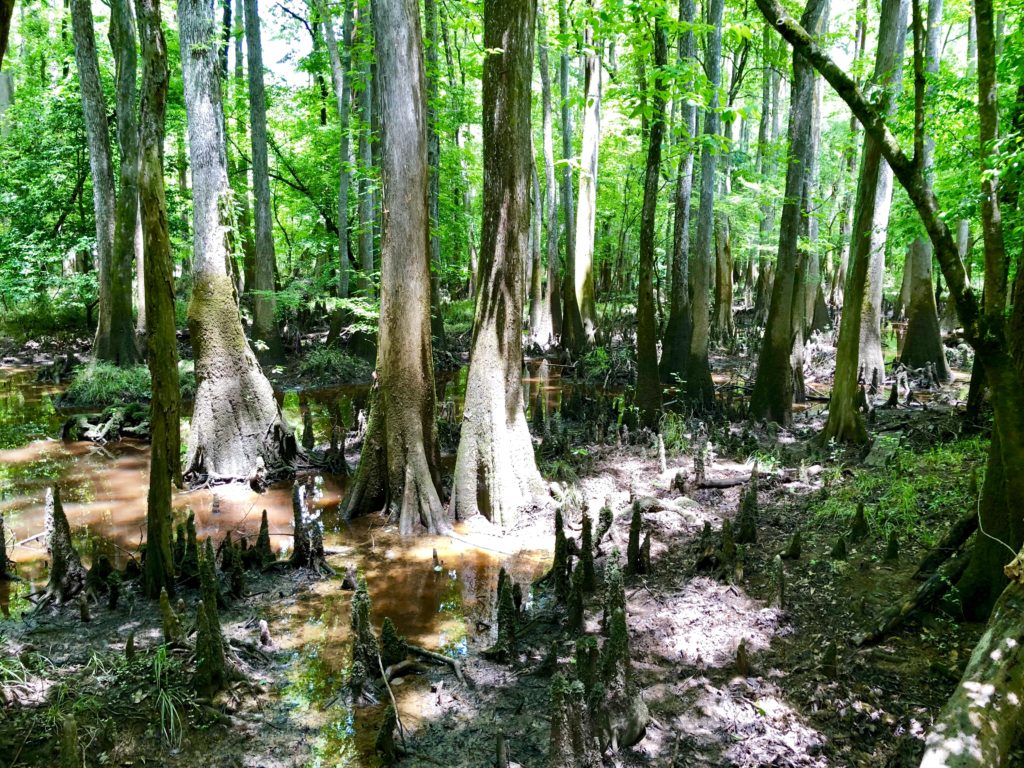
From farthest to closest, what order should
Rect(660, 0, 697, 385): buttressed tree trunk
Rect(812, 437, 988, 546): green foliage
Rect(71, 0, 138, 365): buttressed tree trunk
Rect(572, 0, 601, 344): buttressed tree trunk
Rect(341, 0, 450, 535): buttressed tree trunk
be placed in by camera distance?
Rect(572, 0, 601, 344): buttressed tree trunk < Rect(71, 0, 138, 365): buttressed tree trunk < Rect(660, 0, 697, 385): buttressed tree trunk < Rect(341, 0, 450, 535): buttressed tree trunk < Rect(812, 437, 988, 546): green foliage

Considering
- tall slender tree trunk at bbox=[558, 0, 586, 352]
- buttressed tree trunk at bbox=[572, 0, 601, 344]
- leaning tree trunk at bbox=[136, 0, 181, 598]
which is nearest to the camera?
leaning tree trunk at bbox=[136, 0, 181, 598]

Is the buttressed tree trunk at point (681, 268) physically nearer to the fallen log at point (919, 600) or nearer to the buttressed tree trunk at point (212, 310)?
the buttressed tree trunk at point (212, 310)

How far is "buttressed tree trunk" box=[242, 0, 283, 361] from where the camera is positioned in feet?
43.6

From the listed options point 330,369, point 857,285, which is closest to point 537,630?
point 857,285

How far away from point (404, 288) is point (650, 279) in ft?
11.6

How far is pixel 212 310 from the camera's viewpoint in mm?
7594

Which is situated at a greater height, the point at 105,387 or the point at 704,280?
the point at 704,280

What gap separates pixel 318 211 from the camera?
18.3 metres

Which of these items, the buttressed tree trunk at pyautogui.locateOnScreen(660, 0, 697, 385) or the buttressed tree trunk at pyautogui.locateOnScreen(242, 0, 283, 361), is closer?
the buttressed tree trunk at pyautogui.locateOnScreen(660, 0, 697, 385)

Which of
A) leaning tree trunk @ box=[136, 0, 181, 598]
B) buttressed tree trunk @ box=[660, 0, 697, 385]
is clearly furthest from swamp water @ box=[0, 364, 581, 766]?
buttressed tree trunk @ box=[660, 0, 697, 385]

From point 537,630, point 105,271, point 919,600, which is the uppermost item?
point 105,271

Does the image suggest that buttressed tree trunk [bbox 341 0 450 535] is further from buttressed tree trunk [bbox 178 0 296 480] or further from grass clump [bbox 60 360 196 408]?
grass clump [bbox 60 360 196 408]

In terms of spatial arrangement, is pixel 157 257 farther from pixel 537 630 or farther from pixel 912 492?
Answer: pixel 912 492

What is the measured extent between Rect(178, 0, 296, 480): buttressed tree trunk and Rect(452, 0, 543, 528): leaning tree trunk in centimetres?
293
